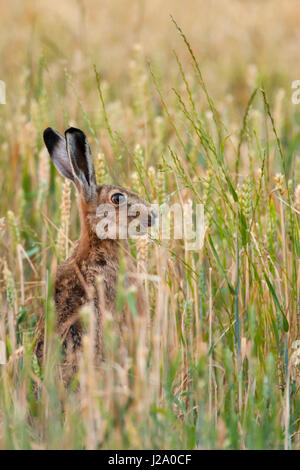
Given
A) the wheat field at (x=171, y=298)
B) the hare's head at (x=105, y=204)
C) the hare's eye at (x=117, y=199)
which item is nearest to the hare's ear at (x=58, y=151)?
the hare's head at (x=105, y=204)

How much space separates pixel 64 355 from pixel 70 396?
355 millimetres

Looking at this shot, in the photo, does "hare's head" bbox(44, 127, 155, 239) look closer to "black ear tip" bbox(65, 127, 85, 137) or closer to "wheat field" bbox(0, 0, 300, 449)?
"wheat field" bbox(0, 0, 300, 449)

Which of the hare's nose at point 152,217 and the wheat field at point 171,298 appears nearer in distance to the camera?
the wheat field at point 171,298

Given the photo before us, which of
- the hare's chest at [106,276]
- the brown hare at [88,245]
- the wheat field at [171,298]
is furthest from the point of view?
the hare's chest at [106,276]

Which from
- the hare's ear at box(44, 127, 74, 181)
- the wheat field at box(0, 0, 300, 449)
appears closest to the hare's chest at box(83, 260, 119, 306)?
the wheat field at box(0, 0, 300, 449)

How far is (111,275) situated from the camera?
4168 millimetres

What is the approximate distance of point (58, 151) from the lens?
168 inches

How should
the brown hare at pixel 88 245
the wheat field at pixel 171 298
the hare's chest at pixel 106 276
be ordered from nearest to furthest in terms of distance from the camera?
the wheat field at pixel 171 298
the brown hare at pixel 88 245
the hare's chest at pixel 106 276

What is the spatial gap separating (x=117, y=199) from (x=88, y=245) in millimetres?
293

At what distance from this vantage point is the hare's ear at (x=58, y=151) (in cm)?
423

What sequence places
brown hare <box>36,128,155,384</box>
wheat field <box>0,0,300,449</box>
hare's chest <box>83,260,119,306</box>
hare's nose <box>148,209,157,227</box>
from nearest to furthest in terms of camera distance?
1. wheat field <box>0,0,300,449</box>
2. brown hare <box>36,128,155,384</box>
3. hare's chest <box>83,260,119,306</box>
4. hare's nose <box>148,209,157,227</box>

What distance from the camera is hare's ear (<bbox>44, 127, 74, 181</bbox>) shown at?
4.23 m

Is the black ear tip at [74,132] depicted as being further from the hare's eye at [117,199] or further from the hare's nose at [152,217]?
the hare's nose at [152,217]

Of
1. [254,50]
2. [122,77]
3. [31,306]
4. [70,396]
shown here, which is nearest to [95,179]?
[31,306]
